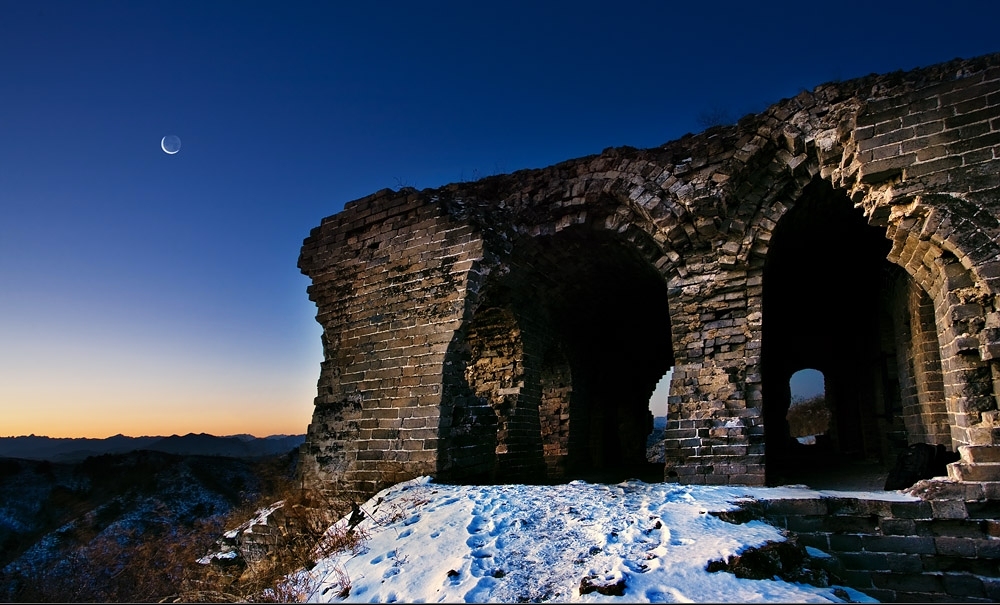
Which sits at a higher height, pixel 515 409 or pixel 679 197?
pixel 679 197

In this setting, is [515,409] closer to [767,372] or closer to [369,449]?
[369,449]

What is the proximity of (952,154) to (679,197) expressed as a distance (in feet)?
8.55

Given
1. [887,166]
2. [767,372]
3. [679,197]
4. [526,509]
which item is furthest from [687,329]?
[767,372]

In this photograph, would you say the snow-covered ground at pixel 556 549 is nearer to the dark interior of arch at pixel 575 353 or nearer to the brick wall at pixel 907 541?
the brick wall at pixel 907 541

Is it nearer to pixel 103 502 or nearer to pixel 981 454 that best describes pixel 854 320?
pixel 981 454

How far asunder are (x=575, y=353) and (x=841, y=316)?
5.87 meters

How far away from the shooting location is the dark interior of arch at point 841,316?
6.91 metres

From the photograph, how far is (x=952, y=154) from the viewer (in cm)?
448

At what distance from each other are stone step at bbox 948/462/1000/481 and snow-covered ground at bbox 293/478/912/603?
397mm

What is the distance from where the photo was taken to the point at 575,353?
991 cm

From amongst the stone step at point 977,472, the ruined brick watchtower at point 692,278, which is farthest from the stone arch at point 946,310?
the stone step at point 977,472

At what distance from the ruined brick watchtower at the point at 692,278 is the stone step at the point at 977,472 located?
10mm

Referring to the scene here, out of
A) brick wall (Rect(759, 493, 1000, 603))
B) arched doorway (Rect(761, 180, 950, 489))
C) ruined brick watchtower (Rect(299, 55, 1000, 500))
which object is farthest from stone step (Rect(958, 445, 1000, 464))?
arched doorway (Rect(761, 180, 950, 489))

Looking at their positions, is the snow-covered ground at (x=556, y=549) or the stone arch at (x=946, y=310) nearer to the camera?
the snow-covered ground at (x=556, y=549)
